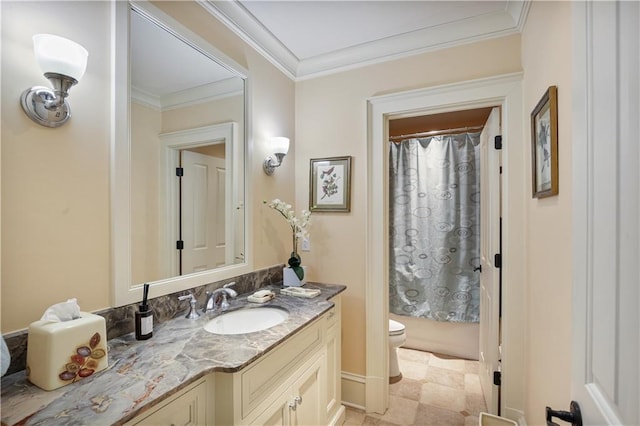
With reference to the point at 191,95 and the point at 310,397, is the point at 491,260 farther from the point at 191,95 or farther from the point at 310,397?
the point at 191,95

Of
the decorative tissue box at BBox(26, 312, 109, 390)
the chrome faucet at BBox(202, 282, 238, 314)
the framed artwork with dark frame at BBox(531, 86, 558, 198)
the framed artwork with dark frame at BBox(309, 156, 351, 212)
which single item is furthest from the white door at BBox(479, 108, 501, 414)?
the decorative tissue box at BBox(26, 312, 109, 390)

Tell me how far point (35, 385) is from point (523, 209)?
2.31 metres

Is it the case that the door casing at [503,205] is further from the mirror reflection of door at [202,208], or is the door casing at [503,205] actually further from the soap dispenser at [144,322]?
the soap dispenser at [144,322]

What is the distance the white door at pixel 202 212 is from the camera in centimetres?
160

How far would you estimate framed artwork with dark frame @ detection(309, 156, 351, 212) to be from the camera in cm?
224

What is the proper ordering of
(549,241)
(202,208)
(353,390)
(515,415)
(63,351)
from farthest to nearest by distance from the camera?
(353,390) < (515,415) < (202,208) < (549,241) < (63,351)

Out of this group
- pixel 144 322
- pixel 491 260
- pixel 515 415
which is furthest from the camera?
pixel 491 260

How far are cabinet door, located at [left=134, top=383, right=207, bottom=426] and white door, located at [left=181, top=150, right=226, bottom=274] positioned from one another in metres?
0.70

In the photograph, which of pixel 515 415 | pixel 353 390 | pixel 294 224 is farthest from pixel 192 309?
pixel 515 415

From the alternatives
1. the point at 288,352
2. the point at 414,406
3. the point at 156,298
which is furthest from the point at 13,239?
the point at 414,406

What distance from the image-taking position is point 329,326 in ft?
5.88

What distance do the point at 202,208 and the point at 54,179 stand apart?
2.32 feet

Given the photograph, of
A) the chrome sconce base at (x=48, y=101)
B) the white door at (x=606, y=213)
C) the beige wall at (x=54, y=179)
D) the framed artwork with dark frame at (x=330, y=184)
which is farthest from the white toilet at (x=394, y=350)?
the chrome sconce base at (x=48, y=101)

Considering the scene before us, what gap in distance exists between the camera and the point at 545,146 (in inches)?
53.1
